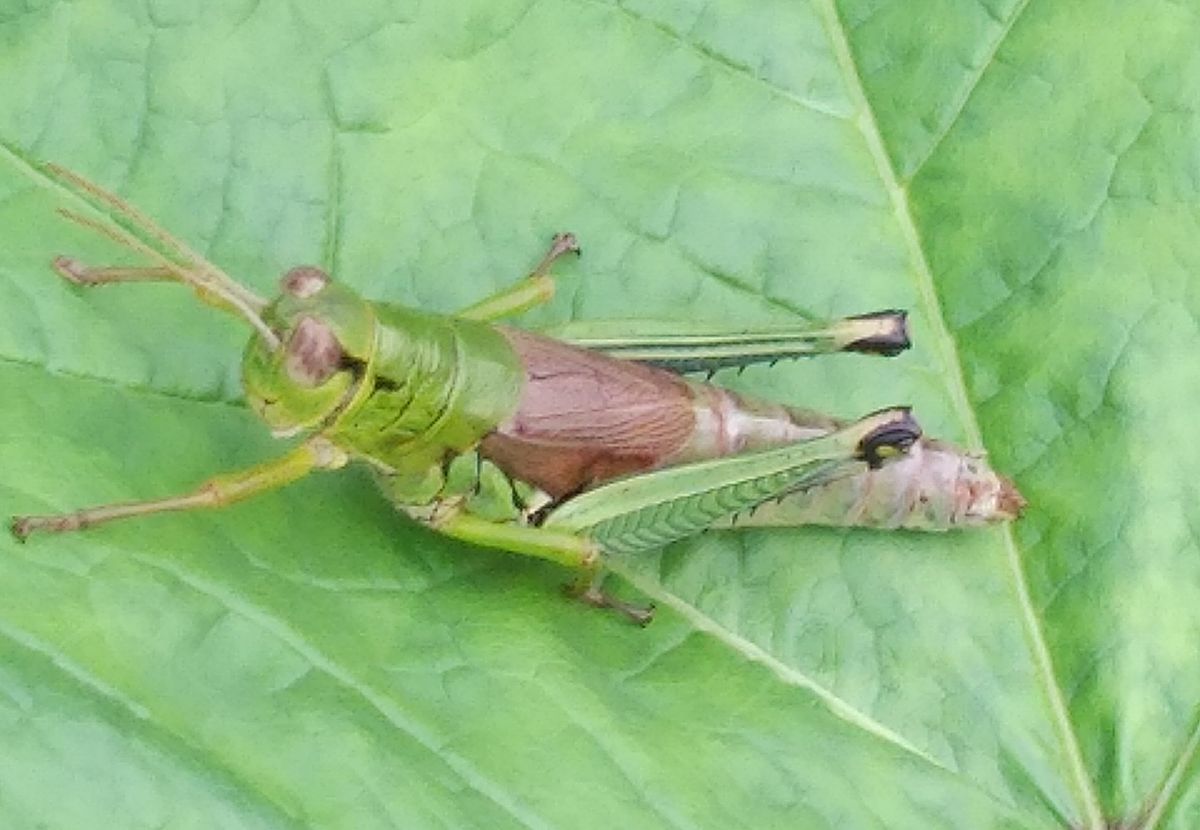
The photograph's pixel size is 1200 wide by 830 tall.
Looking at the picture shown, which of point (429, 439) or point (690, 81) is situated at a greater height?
point (690, 81)

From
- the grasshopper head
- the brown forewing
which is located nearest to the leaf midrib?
the brown forewing

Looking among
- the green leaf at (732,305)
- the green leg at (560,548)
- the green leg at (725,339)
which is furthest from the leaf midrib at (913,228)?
the green leg at (560,548)

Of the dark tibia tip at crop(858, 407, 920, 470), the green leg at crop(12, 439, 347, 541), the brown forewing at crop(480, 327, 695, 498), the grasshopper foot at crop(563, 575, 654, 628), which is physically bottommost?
the grasshopper foot at crop(563, 575, 654, 628)

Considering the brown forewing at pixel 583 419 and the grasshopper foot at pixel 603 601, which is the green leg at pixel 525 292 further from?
the grasshopper foot at pixel 603 601

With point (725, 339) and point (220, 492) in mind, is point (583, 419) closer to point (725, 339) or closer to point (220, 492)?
point (725, 339)

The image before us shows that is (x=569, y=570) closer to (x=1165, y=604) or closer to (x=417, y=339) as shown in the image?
(x=417, y=339)

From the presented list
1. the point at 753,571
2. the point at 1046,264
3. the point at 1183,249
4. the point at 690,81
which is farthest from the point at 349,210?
the point at 1183,249

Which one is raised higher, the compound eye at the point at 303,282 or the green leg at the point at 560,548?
the compound eye at the point at 303,282

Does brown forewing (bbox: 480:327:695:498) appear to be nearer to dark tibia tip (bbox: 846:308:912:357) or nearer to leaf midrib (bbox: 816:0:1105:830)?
dark tibia tip (bbox: 846:308:912:357)
